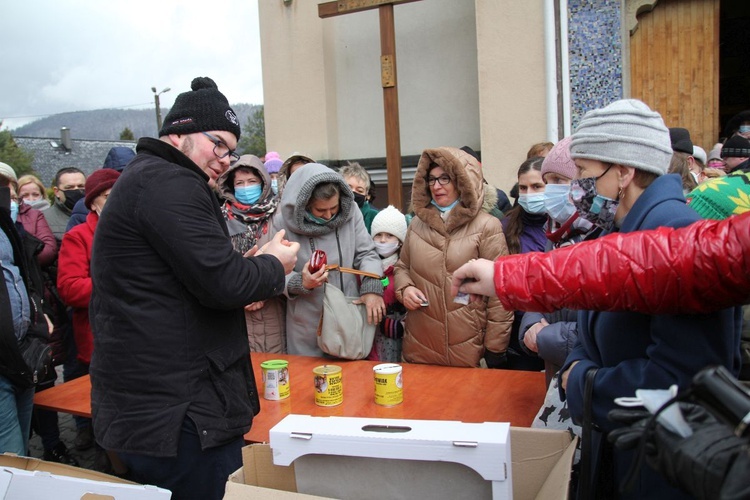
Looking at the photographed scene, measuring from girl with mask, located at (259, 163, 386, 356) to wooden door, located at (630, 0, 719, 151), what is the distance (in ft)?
13.1

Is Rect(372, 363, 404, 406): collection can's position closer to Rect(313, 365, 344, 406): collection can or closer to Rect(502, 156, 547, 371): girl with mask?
Rect(313, 365, 344, 406): collection can

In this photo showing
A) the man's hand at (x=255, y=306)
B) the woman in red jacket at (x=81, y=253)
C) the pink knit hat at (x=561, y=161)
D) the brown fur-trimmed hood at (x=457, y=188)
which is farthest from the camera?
the woman in red jacket at (x=81, y=253)

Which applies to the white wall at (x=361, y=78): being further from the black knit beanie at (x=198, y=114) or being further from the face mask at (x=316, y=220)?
the black knit beanie at (x=198, y=114)

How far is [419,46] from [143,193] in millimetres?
5816

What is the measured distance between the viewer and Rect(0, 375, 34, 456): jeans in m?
2.29

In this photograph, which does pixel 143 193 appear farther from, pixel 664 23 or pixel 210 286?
pixel 664 23

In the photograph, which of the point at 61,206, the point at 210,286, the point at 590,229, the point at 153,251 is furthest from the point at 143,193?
the point at 61,206

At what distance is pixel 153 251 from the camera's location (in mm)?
1602

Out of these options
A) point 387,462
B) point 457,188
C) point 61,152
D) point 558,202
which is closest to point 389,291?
point 457,188

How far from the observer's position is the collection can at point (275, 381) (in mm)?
2361

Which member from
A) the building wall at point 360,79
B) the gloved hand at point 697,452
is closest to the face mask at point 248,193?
the gloved hand at point 697,452

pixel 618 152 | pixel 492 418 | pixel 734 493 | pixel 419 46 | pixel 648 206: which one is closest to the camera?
pixel 734 493

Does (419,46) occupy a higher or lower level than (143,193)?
higher

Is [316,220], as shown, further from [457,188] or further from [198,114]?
[198,114]
